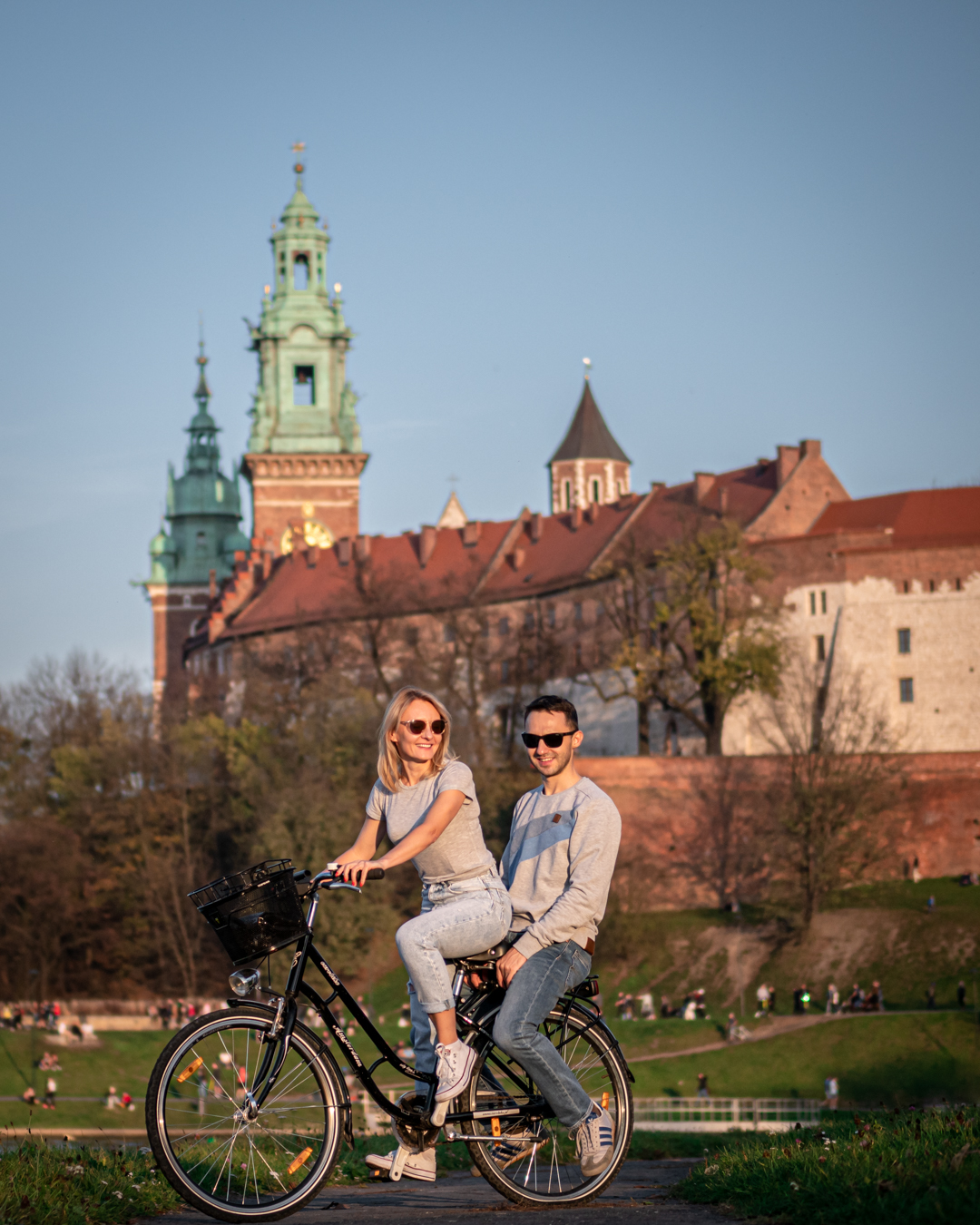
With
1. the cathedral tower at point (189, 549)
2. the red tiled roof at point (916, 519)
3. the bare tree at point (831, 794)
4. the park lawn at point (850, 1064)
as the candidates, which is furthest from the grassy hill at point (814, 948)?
Result: the cathedral tower at point (189, 549)

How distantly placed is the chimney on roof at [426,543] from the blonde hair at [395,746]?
7815 cm

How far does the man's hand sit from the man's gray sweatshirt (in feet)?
0.12

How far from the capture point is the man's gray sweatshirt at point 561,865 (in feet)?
24.8

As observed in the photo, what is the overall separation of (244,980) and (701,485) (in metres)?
67.2

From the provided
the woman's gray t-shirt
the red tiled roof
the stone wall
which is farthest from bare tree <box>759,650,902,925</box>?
the woman's gray t-shirt

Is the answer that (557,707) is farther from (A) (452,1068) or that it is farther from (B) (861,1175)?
(B) (861,1175)

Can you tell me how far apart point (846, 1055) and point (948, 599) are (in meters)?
26.8

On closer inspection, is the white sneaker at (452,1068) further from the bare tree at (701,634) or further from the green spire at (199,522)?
the green spire at (199,522)

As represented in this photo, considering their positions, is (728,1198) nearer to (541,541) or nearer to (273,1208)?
(273,1208)

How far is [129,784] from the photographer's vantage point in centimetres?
6600

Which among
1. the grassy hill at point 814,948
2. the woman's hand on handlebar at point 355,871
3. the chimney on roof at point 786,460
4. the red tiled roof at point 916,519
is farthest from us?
the chimney on roof at point 786,460

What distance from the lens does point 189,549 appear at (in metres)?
112

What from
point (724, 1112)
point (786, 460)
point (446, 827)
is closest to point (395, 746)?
point (446, 827)

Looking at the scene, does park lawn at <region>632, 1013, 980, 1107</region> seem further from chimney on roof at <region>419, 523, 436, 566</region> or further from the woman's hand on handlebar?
chimney on roof at <region>419, 523, 436, 566</region>
